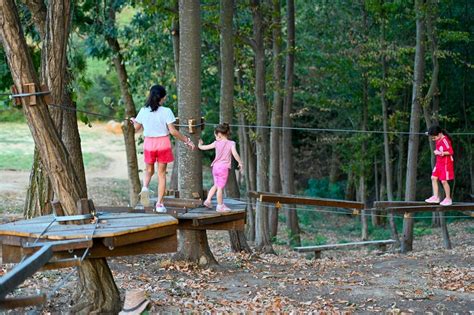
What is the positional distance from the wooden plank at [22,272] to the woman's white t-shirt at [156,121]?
3.90 m

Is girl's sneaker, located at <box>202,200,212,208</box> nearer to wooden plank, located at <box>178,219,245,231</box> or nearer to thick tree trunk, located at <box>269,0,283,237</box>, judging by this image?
wooden plank, located at <box>178,219,245,231</box>

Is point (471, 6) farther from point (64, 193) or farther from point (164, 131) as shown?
point (64, 193)

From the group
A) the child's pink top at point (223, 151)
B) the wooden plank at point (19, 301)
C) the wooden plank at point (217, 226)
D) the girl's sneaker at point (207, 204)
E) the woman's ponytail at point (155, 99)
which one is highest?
the woman's ponytail at point (155, 99)

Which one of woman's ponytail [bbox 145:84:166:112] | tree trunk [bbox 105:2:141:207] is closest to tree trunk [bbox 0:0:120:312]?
woman's ponytail [bbox 145:84:166:112]

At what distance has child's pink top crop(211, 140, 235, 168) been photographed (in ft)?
40.9

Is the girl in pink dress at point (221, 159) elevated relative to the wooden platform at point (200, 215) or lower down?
elevated

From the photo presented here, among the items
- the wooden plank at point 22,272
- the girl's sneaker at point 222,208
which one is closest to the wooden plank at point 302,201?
the girl's sneaker at point 222,208

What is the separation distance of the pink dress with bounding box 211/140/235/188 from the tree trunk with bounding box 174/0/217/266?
2.53ft

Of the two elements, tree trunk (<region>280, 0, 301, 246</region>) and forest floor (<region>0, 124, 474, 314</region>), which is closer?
A: forest floor (<region>0, 124, 474, 314</region>)

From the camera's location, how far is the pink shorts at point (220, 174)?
12445 mm

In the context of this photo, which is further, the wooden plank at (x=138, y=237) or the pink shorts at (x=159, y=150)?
the pink shorts at (x=159, y=150)

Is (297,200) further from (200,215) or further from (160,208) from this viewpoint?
(160,208)

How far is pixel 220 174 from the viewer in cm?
1250

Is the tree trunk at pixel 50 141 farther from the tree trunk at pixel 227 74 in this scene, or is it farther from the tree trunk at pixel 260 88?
the tree trunk at pixel 260 88
